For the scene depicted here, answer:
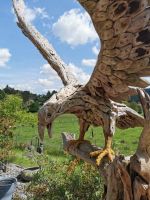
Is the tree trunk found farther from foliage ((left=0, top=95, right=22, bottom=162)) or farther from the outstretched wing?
foliage ((left=0, top=95, right=22, bottom=162))

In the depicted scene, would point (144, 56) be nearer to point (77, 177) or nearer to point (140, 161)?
point (140, 161)

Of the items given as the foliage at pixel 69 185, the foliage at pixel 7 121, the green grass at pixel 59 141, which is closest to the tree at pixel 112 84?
the foliage at pixel 69 185

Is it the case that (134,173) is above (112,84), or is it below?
below

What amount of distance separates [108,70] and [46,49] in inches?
33.2

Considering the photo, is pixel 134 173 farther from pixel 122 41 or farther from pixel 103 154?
pixel 122 41

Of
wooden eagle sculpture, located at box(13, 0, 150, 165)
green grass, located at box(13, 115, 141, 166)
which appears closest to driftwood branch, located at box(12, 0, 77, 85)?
wooden eagle sculpture, located at box(13, 0, 150, 165)

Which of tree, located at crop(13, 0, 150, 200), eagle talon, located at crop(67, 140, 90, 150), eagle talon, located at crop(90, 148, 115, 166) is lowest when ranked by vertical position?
eagle talon, located at crop(90, 148, 115, 166)

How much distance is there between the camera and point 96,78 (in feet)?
11.2

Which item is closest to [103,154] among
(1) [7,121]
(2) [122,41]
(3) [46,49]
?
(2) [122,41]

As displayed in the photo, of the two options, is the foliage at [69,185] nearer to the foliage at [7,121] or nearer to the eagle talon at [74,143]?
the eagle talon at [74,143]

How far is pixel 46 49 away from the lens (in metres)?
3.87

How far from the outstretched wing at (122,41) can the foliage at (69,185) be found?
6.99 feet

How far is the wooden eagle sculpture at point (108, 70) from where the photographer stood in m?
2.78

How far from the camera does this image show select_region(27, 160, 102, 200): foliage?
521cm
